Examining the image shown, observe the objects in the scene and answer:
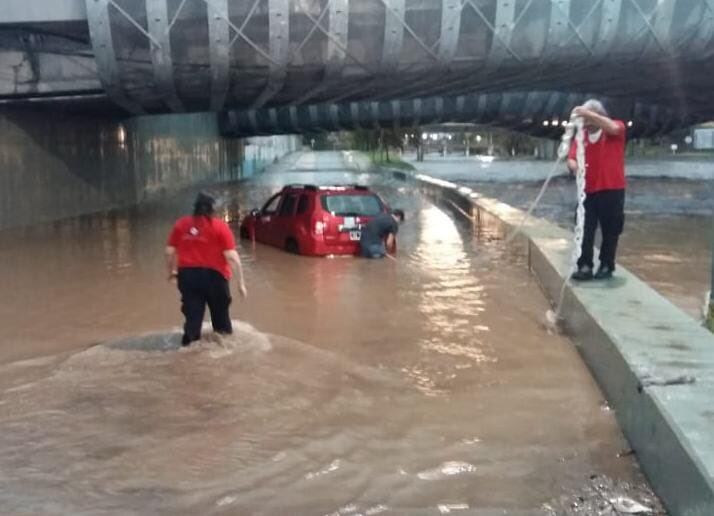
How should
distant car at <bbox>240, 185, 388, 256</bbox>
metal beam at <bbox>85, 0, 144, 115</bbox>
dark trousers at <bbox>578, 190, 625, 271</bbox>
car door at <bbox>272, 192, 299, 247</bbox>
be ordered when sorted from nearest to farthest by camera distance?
1. dark trousers at <bbox>578, 190, 625, 271</bbox>
2. distant car at <bbox>240, 185, 388, 256</bbox>
3. car door at <bbox>272, 192, 299, 247</bbox>
4. metal beam at <bbox>85, 0, 144, 115</bbox>

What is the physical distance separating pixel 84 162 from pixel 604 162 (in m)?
20.6

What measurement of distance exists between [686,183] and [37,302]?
1479 inches

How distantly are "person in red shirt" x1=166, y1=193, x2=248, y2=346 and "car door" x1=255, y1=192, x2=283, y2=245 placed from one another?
29.9 ft

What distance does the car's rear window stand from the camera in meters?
16.0

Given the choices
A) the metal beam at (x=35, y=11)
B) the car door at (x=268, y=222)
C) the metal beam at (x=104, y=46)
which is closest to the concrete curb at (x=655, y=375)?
the car door at (x=268, y=222)

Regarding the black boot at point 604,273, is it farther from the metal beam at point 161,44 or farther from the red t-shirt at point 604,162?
the metal beam at point 161,44

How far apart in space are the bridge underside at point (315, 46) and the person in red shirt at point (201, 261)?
11.3 meters

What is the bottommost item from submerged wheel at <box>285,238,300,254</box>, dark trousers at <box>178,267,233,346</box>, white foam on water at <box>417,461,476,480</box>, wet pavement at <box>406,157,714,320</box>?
wet pavement at <box>406,157,714,320</box>

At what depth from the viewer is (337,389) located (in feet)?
23.9

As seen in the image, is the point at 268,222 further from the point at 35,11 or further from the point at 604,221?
the point at 604,221

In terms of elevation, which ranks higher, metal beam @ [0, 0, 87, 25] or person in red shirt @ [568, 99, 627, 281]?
metal beam @ [0, 0, 87, 25]

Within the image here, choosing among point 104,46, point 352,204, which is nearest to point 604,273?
point 352,204

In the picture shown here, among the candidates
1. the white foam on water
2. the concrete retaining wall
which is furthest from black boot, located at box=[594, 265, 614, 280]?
the concrete retaining wall

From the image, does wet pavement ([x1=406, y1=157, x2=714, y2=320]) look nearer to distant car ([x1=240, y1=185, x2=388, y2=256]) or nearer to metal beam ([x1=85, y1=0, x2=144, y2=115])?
distant car ([x1=240, y1=185, x2=388, y2=256])
